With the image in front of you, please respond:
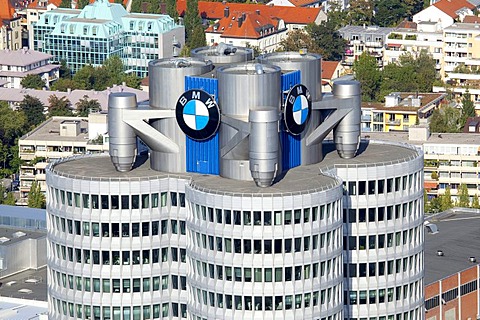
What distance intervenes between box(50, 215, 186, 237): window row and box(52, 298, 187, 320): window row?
4971 mm

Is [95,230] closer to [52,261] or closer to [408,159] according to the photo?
[52,261]

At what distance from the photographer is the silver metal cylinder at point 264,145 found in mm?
145500

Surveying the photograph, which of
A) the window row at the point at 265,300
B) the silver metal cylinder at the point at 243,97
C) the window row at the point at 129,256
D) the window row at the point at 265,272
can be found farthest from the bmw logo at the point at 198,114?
the window row at the point at 265,300

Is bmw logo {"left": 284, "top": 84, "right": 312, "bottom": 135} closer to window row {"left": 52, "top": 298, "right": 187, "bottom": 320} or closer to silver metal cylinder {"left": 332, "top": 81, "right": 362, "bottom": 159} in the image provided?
silver metal cylinder {"left": 332, "top": 81, "right": 362, "bottom": 159}

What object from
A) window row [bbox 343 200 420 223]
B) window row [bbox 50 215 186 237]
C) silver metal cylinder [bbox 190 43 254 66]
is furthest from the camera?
silver metal cylinder [bbox 190 43 254 66]

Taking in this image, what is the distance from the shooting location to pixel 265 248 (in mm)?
145375

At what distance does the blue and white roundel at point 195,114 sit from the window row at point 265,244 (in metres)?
7.79

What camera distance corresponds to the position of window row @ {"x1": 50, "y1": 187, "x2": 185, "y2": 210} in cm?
15062

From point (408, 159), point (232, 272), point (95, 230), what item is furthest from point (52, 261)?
point (408, 159)

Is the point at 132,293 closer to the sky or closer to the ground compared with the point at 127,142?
closer to the ground

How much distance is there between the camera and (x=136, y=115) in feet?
498

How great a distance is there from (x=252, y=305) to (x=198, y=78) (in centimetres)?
1599

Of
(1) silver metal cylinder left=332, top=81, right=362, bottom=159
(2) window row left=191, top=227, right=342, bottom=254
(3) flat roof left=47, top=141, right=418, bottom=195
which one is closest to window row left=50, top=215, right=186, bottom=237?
(3) flat roof left=47, top=141, right=418, bottom=195

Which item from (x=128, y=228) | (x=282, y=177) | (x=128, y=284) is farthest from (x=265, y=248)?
(x=128, y=284)
